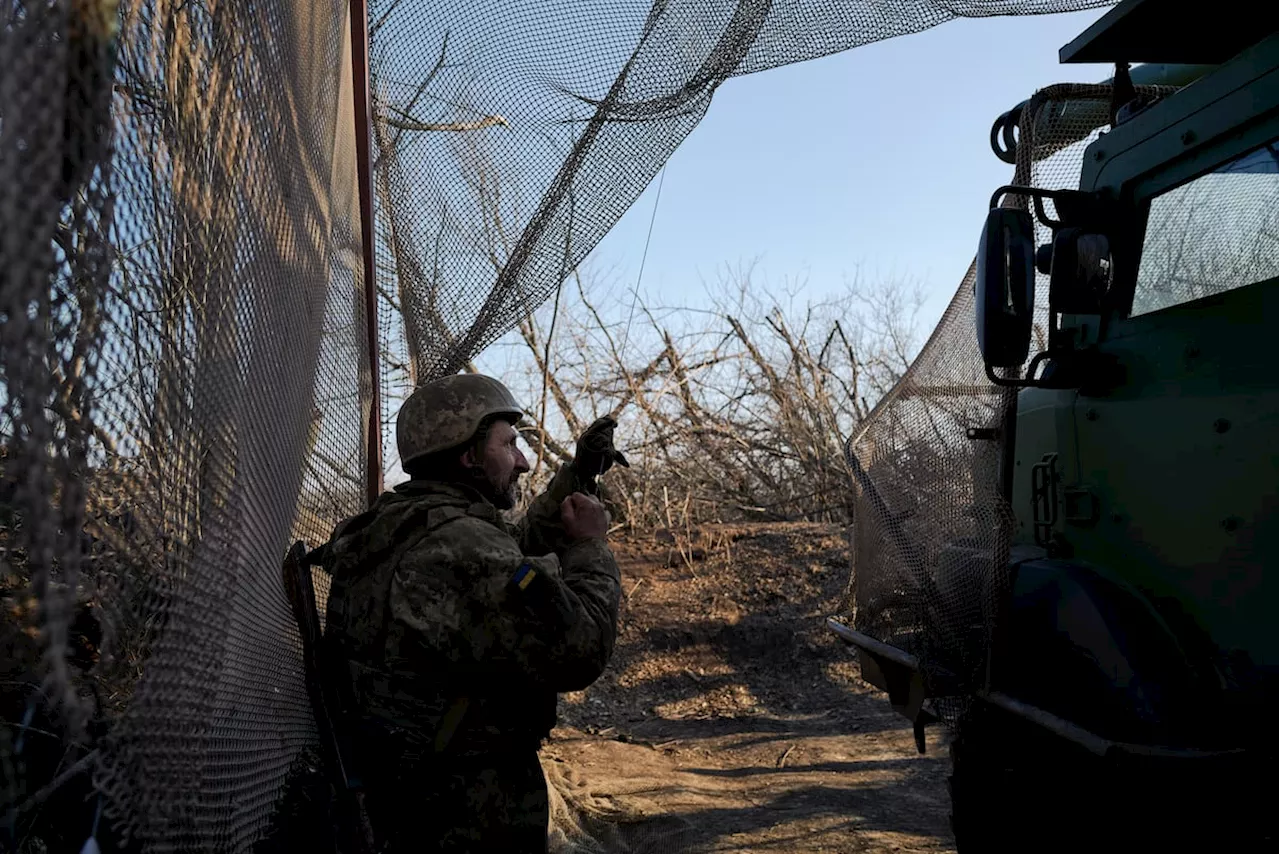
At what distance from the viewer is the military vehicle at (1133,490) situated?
2.03 meters

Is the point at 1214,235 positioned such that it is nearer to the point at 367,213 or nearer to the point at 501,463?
the point at 501,463

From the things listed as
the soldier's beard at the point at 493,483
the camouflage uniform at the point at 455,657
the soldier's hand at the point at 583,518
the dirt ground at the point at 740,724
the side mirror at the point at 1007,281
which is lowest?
the dirt ground at the point at 740,724

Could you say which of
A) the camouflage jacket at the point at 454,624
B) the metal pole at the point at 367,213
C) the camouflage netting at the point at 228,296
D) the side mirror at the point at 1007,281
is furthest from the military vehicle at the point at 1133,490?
the metal pole at the point at 367,213

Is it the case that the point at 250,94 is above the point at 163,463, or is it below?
above

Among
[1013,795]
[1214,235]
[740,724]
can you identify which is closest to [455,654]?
[1013,795]

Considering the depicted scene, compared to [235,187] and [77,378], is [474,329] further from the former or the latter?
[77,378]

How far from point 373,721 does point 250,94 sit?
145 cm

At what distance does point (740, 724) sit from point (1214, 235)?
5.11 metres

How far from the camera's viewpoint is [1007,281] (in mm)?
2482

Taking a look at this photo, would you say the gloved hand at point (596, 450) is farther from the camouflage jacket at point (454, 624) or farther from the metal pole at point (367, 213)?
the metal pole at point (367, 213)

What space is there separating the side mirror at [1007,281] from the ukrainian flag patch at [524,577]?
51.5 inches

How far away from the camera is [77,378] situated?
1027 mm

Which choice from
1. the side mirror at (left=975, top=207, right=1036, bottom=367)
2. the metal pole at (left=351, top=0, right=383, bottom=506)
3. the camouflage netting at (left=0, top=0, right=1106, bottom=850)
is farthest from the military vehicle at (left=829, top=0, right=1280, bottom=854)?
the metal pole at (left=351, top=0, right=383, bottom=506)

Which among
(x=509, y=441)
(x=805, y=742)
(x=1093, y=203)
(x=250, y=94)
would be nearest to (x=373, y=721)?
(x=509, y=441)
